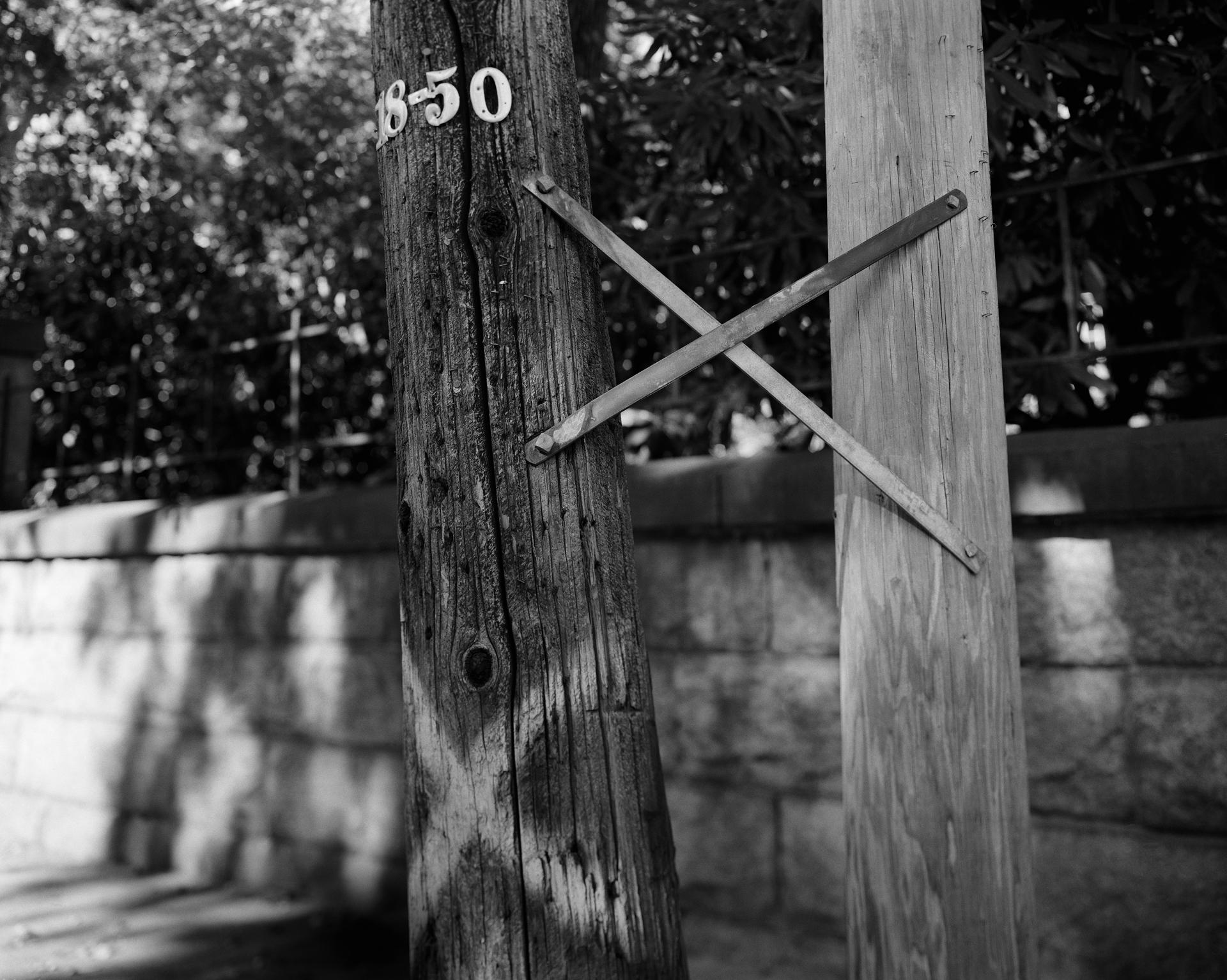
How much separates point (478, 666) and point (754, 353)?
0.67 meters

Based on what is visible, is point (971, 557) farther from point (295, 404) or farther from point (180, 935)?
point (295, 404)

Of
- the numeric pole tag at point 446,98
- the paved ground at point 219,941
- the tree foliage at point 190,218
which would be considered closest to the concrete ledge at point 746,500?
the tree foliage at point 190,218

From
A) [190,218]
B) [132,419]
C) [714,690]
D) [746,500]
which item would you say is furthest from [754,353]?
[190,218]

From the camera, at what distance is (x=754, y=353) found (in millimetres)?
1878

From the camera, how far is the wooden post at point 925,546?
1804mm

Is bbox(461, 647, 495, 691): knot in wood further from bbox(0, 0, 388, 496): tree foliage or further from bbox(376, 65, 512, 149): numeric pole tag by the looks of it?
bbox(0, 0, 388, 496): tree foliage

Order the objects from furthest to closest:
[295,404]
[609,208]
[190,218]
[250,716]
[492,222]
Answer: [190,218], [609,208], [295,404], [250,716], [492,222]

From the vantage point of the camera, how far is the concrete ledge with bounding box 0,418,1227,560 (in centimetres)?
279

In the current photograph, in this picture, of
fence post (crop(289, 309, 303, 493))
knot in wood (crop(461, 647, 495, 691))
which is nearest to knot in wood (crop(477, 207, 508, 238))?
knot in wood (crop(461, 647, 495, 691))

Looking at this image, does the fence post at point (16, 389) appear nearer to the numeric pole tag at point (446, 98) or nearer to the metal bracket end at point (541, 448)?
the numeric pole tag at point (446, 98)

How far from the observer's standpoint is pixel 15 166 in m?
6.83

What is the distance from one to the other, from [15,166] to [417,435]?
6.07 metres

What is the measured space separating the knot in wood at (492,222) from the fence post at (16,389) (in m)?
4.80

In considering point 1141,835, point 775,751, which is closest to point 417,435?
point 775,751
